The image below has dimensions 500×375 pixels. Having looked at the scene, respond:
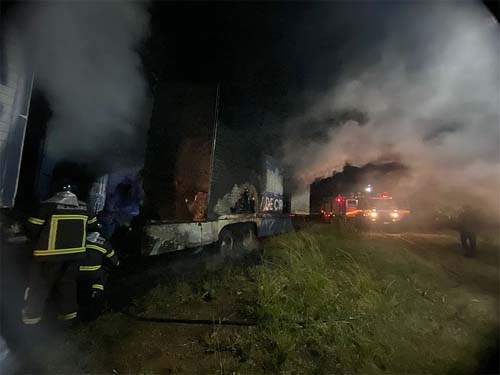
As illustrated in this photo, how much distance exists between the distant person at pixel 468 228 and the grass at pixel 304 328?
2.78 metres

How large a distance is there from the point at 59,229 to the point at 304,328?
3.10m

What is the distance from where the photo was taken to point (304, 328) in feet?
9.49

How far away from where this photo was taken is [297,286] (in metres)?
3.84

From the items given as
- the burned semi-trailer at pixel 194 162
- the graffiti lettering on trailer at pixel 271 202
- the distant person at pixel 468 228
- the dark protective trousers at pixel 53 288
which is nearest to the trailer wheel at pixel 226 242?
the burned semi-trailer at pixel 194 162

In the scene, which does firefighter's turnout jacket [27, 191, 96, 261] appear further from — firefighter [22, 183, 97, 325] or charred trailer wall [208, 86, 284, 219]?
charred trailer wall [208, 86, 284, 219]

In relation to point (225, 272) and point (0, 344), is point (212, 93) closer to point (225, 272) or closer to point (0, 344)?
point (225, 272)

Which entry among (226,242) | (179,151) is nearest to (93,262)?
(226,242)

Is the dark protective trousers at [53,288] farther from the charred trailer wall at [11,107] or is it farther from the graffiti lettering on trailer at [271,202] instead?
the graffiti lettering on trailer at [271,202]

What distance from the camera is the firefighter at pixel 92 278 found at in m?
3.13

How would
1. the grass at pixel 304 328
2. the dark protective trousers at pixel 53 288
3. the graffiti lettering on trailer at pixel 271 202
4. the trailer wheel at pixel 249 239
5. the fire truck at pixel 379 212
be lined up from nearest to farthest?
the grass at pixel 304 328
the dark protective trousers at pixel 53 288
the trailer wheel at pixel 249 239
the graffiti lettering on trailer at pixel 271 202
the fire truck at pixel 379 212

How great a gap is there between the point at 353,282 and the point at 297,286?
3.19ft

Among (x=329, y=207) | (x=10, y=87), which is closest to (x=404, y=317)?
(x=10, y=87)

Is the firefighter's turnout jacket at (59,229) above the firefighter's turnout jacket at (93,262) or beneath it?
above

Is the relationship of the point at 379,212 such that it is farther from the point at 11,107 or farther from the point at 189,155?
the point at 11,107
